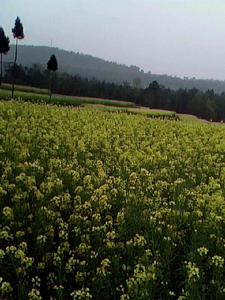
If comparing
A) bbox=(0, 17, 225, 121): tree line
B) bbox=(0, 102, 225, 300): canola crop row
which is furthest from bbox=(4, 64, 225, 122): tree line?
bbox=(0, 102, 225, 300): canola crop row

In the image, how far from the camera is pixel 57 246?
8359mm

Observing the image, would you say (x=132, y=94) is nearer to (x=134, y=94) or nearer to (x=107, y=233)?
(x=134, y=94)

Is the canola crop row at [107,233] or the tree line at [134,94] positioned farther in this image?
the tree line at [134,94]

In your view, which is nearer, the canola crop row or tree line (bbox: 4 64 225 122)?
the canola crop row

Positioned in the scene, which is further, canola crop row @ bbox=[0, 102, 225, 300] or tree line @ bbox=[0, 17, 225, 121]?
tree line @ bbox=[0, 17, 225, 121]

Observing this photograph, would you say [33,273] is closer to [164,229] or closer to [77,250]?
[77,250]

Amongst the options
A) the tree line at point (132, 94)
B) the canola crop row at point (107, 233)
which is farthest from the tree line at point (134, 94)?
the canola crop row at point (107, 233)

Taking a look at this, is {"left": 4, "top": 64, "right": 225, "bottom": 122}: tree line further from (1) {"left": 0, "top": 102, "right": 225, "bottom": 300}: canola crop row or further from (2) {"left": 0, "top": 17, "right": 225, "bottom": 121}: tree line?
(1) {"left": 0, "top": 102, "right": 225, "bottom": 300}: canola crop row

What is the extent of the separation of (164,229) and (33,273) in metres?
2.27

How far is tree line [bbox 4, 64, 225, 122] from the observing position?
85688 millimetres

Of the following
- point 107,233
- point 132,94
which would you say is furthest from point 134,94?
point 107,233

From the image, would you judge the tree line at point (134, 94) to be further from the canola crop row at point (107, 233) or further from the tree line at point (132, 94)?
the canola crop row at point (107, 233)

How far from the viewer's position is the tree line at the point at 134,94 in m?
85.7

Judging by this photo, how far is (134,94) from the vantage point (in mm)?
89875
